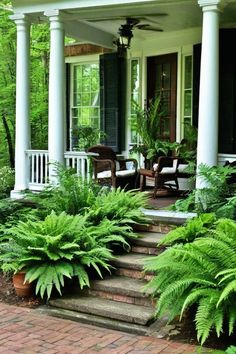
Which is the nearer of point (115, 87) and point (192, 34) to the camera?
point (192, 34)

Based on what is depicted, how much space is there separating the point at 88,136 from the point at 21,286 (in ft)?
16.0

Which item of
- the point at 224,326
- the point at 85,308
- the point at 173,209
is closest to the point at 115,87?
the point at 173,209

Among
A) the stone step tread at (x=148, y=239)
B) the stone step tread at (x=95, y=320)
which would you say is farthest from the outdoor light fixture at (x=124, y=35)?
the stone step tread at (x=95, y=320)

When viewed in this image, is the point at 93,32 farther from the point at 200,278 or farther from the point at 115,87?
the point at 200,278

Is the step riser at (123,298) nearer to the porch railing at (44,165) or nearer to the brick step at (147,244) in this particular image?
the brick step at (147,244)

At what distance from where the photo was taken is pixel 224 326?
383 centimetres

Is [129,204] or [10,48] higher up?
[10,48]

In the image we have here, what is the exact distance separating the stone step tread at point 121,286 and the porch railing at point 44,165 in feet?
7.39

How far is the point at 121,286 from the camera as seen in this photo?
15.2 feet

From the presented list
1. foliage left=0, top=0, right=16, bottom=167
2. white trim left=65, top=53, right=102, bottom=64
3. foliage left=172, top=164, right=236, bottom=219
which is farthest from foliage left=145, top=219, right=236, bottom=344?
foliage left=0, top=0, right=16, bottom=167

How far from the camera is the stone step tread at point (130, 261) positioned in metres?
4.93

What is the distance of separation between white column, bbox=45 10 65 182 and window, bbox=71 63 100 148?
8.84 feet

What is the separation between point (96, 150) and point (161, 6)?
2359mm

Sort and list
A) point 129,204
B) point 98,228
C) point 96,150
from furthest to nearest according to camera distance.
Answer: point 96,150 < point 129,204 < point 98,228
